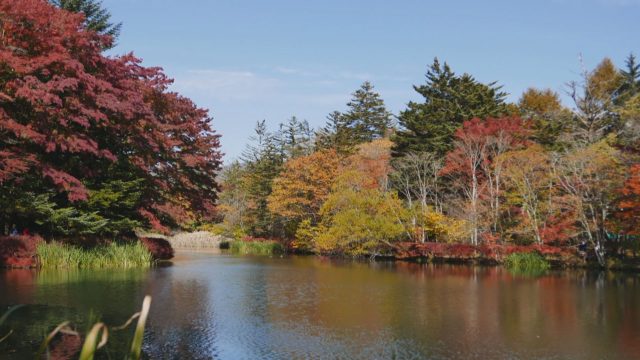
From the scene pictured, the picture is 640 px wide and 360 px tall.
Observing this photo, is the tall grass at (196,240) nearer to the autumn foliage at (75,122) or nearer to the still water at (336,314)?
the autumn foliage at (75,122)

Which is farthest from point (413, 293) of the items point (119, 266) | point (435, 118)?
point (435, 118)

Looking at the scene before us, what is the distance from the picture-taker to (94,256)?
18484 mm

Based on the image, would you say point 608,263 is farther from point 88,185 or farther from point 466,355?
point 88,185

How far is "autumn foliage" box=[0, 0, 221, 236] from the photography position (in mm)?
15742

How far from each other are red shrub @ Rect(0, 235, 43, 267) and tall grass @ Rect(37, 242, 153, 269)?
0.25m

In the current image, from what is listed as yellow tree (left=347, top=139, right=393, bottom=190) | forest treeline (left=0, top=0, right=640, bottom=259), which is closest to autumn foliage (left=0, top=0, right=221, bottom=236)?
forest treeline (left=0, top=0, right=640, bottom=259)

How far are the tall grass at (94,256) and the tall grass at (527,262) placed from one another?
46.0 feet

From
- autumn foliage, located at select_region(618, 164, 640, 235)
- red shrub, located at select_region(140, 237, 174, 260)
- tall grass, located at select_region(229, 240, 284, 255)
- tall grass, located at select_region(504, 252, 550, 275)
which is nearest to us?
autumn foliage, located at select_region(618, 164, 640, 235)

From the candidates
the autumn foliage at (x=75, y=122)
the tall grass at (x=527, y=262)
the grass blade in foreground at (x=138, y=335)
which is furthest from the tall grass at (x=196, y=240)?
the grass blade in foreground at (x=138, y=335)

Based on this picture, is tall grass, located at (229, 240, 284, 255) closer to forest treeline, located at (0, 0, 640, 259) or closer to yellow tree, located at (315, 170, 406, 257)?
forest treeline, located at (0, 0, 640, 259)

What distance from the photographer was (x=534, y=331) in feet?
31.8

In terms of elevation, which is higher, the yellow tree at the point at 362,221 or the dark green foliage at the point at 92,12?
the dark green foliage at the point at 92,12

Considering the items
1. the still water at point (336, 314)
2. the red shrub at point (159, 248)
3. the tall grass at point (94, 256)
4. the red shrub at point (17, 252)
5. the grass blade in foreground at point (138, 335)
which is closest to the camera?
the grass blade in foreground at point (138, 335)

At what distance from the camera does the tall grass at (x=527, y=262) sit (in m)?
22.8
